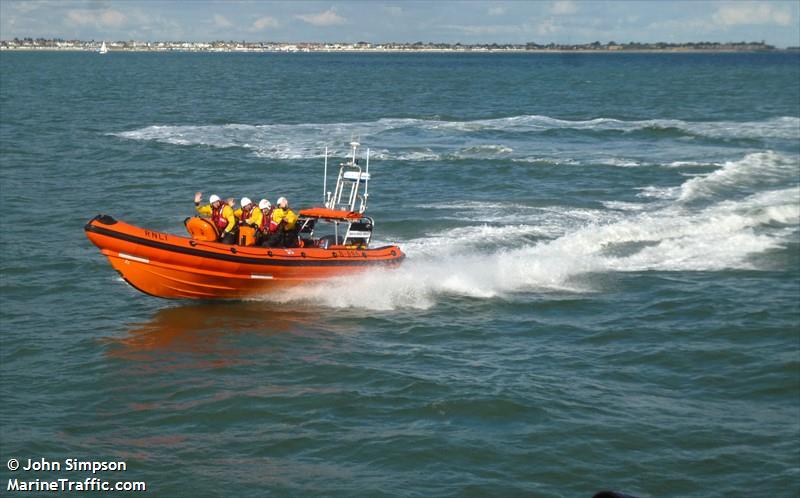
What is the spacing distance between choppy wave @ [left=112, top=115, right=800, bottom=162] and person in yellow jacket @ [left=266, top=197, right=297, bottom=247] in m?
18.9

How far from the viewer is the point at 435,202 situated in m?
28.4

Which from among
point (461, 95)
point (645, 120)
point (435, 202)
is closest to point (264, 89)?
point (461, 95)

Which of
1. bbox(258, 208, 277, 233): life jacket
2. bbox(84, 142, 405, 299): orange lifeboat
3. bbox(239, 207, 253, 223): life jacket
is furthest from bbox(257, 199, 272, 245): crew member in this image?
bbox(84, 142, 405, 299): orange lifeboat

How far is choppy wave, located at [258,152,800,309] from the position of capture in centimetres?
1939

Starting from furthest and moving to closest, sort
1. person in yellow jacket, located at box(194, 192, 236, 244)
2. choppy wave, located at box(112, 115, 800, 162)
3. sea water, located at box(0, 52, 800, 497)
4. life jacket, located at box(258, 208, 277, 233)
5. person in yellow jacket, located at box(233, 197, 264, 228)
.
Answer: choppy wave, located at box(112, 115, 800, 162) < life jacket, located at box(258, 208, 277, 233) < person in yellow jacket, located at box(233, 197, 264, 228) < person in yellow jacket, located at box(194, 192, 236, 244) < sea water, located at box(0, 52, 800, 497)

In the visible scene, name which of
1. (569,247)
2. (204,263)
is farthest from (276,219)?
(569,247)

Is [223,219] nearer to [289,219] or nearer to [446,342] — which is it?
[289,219]

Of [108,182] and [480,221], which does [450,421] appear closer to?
[480,221]

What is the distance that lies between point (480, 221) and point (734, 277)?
6.89 m

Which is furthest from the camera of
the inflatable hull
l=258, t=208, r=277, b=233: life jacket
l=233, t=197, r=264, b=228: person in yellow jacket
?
l=258, t=208, r=277, b=233: life jacket

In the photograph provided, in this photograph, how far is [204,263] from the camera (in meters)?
17.7

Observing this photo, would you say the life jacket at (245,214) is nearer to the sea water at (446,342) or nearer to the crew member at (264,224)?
the crew member at (264,224)

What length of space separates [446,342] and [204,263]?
4.44 metres

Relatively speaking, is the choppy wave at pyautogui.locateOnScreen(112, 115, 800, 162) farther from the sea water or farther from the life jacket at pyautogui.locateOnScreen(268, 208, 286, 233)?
the life jacket at pyautogui.locateOnScreen(268, 208, 286, 233)
